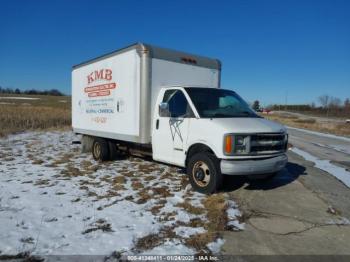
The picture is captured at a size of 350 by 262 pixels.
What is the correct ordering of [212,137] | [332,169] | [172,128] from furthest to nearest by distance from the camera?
[332,169] → [172,128] → [212,137]

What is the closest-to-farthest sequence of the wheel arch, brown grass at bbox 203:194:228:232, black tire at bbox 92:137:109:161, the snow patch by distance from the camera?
brown grass at bbox 203:194:228:232 → the wheel arch → the snow patch → black tire at bbox 92:137:109:161

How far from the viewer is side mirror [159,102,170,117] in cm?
680

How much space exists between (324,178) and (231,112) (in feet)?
11.1

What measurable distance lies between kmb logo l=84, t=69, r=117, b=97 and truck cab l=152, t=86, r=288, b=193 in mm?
2099

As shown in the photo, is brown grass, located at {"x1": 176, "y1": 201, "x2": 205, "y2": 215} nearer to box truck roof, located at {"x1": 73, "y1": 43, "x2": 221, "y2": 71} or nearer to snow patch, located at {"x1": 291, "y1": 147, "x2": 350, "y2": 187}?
Result: box truck roof, located at {"x1": 73, "y1": 43, "x2": 221, "y2": 71}

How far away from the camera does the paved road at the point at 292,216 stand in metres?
4.20

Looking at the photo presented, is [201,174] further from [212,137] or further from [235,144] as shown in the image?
[235,144]

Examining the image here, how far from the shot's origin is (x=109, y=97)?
9094 millimetres

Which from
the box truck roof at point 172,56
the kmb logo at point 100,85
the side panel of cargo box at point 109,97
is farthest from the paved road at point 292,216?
the kmb logo at point 100,85

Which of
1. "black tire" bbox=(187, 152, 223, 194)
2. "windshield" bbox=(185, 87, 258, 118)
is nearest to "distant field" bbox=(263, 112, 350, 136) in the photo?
"windshield" bbox=(185, 87, 258, 118)

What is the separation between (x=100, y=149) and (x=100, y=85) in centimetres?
192

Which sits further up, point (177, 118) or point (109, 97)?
point (109, 97)

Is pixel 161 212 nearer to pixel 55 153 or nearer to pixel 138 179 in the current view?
pixel 138 179

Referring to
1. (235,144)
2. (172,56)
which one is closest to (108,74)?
(172,56)
